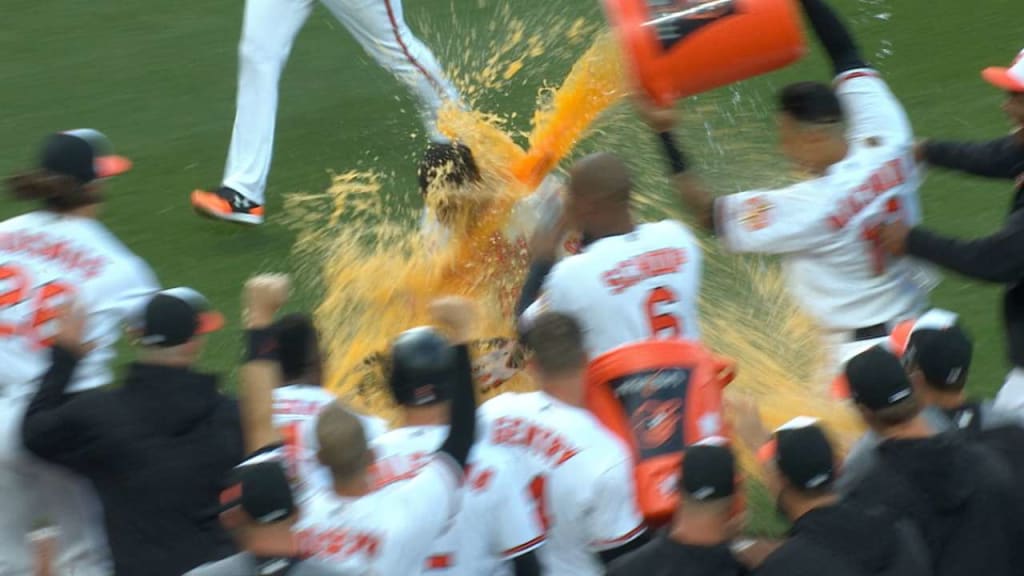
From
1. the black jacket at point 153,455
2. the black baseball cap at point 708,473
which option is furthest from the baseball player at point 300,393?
the black baseball cap at point 708,473

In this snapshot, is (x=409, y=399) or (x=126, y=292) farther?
(x=126, y=292)

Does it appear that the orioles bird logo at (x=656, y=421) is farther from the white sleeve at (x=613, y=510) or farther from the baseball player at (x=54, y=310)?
the baseball player at (x=54, y=310)

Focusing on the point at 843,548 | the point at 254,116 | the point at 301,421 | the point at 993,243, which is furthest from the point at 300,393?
the point at 254,116

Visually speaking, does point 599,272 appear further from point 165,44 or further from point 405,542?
point 165,44

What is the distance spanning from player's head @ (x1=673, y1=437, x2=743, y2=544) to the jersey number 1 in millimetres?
1086

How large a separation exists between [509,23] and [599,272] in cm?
565

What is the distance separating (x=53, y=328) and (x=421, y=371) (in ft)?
4.73

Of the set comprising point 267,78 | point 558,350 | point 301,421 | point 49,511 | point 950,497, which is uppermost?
point 558,350

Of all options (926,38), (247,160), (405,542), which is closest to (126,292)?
(405,542)

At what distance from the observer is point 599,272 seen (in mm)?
4223

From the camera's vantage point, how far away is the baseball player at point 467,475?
141 inches

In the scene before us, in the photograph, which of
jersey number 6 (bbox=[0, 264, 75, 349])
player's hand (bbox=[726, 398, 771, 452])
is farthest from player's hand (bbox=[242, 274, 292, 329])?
player's hand (bbox=[726, 398, 771, 452])

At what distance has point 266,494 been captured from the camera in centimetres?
317

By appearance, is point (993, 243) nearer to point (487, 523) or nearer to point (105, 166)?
point (487, 523)
